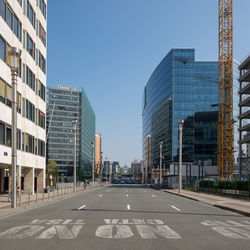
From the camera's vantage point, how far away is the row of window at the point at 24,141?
25.5 m

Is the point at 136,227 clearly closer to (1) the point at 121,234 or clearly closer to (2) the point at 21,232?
(1) the point at 121,234

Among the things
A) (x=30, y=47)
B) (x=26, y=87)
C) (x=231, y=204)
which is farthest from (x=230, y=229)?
(x=30, y=47)

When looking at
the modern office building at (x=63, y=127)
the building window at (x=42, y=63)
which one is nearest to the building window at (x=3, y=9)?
the building window at (x=42, y=63)

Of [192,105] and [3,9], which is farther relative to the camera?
[192,105]

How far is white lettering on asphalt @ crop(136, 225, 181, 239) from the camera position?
29.7 feet

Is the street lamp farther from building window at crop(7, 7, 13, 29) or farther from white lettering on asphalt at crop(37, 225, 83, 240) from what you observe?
building window at crop(7, 7, 13, 29)

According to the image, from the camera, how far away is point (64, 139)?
146 m

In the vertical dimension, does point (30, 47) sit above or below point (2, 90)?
above

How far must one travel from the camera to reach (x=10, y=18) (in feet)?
88.7

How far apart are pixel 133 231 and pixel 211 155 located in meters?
90.5

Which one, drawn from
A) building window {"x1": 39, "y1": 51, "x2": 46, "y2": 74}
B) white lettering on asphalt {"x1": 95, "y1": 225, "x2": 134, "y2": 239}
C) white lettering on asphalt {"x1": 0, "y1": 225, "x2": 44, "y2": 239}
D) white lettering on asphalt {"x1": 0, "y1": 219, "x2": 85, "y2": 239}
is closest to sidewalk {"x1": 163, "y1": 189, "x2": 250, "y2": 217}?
white lettering on asphalt {"x1": 95, "y1": 225, "x2": 134, "y2": 239}

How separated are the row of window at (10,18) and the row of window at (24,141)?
8.28m

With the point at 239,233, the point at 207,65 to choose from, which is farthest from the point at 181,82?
the point at 239,233

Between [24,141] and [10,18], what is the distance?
Answer: 37.0 feet
